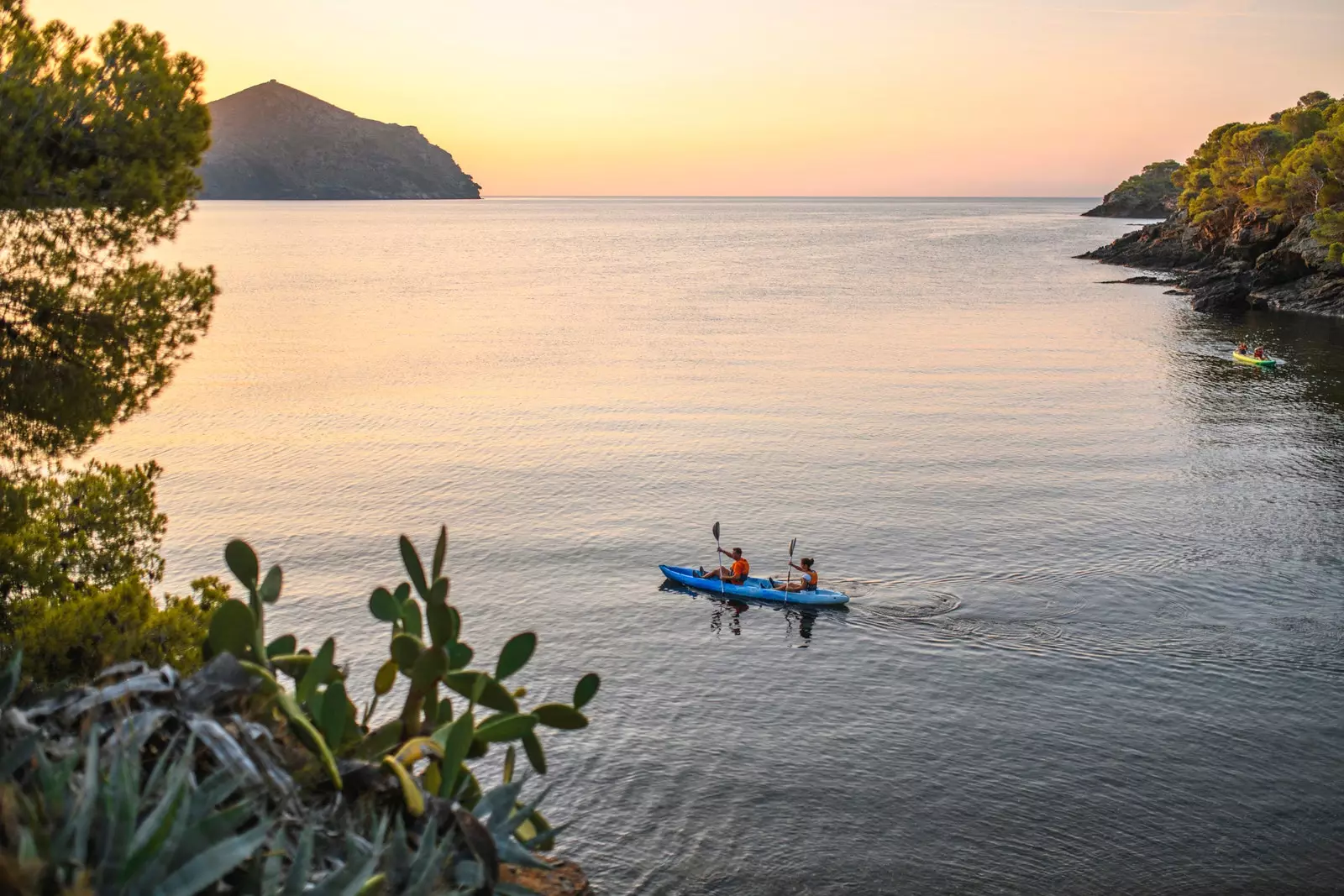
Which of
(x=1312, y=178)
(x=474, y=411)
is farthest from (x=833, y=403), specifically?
(x=1312, y=178)

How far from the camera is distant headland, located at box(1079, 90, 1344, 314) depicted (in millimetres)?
84062

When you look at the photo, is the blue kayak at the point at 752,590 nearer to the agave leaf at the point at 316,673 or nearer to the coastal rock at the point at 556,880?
the coastal rock at the point at 556,880

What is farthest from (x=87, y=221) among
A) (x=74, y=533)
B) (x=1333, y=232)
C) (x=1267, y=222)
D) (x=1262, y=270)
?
(x=1267, y=222)

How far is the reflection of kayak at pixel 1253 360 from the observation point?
2532 inches

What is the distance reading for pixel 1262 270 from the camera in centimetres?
9250

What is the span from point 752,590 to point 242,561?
2524 centimetres

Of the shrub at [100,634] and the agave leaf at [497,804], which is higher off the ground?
the agave leaf at [497,804]

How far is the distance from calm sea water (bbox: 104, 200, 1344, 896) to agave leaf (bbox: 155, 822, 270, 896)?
14.9m

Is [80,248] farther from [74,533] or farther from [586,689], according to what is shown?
[586,689]

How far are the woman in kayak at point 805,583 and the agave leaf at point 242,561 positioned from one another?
79.0ft

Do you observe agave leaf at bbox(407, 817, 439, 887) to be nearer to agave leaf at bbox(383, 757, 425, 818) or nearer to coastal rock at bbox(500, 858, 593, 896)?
agave leaf at bbox(383, 757, 425, 818)

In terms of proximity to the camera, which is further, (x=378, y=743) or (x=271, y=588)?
(x=271, y=588)

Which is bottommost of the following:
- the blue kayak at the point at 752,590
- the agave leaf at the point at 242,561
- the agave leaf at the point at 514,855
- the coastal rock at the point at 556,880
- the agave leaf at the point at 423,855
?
the blue kayak at the point at 752,590

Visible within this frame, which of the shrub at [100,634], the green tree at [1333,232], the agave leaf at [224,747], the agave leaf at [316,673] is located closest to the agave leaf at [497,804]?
the agave leaf at [316,673]
